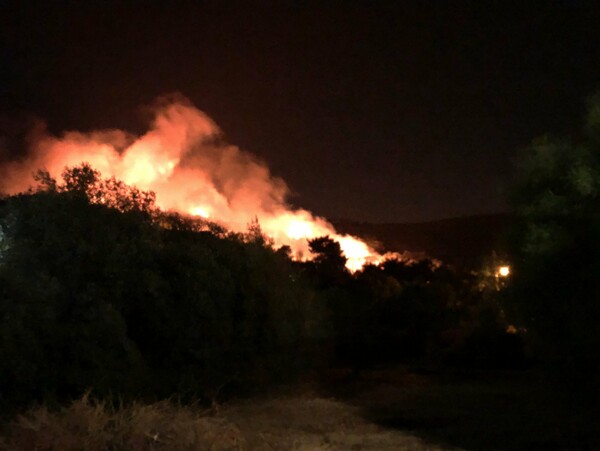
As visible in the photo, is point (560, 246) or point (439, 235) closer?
point (560, 246)

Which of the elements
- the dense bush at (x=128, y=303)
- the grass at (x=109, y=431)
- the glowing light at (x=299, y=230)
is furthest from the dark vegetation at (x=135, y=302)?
the glowing light at (x=299, y=230)

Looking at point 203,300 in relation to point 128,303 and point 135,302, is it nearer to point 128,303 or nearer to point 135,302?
point 135,302

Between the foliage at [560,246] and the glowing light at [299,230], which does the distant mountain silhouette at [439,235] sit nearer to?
the glowing light at [299,230]

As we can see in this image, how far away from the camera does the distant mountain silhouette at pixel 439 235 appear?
4900cm

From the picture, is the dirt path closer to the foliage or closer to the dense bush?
the dense bush

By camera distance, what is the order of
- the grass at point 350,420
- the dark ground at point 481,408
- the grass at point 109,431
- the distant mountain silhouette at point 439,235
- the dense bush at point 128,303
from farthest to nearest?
the distant mountain silhouette at point 439,235, the dense bush at point 128,303, the dark ground at point 481,408, the grass at point 350,420, the grass at point 109,431

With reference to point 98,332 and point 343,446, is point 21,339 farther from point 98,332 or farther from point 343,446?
point 343,446

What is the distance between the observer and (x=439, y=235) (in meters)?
54.1

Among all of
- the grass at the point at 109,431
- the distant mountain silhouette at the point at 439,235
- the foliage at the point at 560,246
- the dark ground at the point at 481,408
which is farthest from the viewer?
the distant mountain silhouette at the point at 439,235

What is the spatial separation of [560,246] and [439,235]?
44.1m

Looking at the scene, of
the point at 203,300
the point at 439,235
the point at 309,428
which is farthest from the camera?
the point at 439,235

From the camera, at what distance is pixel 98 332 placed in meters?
11.2

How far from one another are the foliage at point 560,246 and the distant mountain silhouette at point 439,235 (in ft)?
115

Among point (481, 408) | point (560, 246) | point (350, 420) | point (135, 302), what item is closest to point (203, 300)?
point (135, 302)
